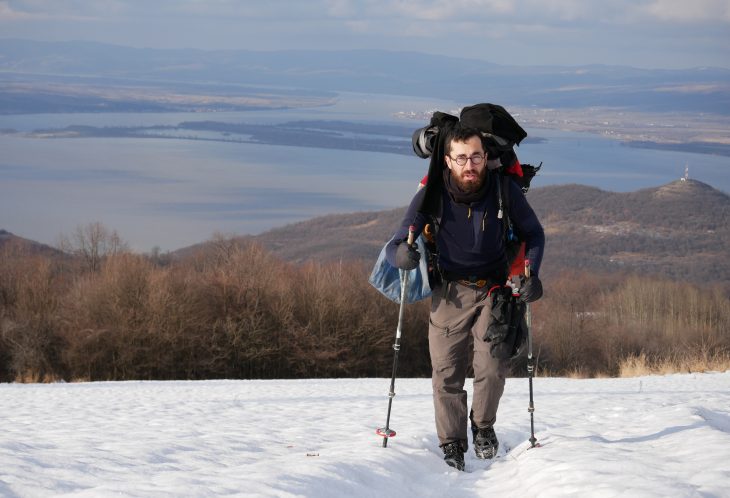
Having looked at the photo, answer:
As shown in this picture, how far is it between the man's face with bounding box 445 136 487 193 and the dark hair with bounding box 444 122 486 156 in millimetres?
20

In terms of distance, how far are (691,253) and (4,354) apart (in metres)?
111

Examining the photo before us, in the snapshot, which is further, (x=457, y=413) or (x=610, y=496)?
(x=457, y=413)

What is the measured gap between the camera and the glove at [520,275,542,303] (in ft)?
18.6

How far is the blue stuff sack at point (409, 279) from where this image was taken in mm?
5801

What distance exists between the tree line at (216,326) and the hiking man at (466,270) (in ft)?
108

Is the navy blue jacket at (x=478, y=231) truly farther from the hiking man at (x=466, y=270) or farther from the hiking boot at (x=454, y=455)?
the hiking boot at (x=454, y=455)

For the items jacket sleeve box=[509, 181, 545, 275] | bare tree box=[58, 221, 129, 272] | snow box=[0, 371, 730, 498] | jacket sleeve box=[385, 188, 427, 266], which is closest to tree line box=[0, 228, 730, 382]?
bare tree box=[58, 221, 129, 272]

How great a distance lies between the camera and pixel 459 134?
5.65 meters

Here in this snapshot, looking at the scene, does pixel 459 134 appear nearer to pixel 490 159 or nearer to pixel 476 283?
pixel 490 159

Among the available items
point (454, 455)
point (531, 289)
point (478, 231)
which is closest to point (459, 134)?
point (478, 231)

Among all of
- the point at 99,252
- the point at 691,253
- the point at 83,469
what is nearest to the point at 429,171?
the point at 83,469

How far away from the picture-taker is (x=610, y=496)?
173 inches

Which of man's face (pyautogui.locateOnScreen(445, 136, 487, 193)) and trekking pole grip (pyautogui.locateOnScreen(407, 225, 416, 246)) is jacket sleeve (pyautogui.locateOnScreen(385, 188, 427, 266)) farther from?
man's face (pyautogui.locateOnScreen(445, 136, 487, 193))

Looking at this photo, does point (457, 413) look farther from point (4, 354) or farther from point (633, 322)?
point (633, 322)
